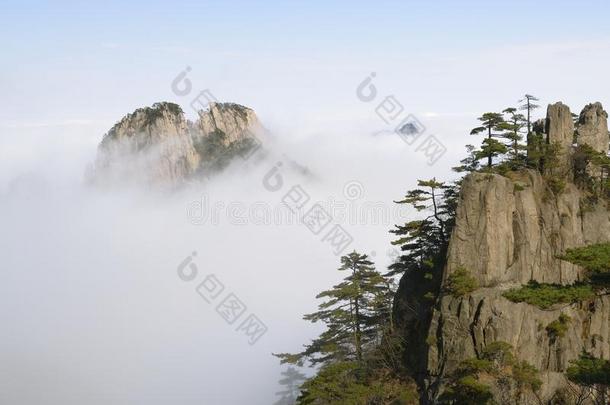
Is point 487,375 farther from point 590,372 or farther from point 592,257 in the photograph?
point 592,257

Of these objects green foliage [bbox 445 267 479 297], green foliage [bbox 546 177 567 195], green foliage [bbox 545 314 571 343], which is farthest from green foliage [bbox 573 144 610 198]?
green foliage [bbox 445 267 479 297]

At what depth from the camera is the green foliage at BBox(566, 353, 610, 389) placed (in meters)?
29.3

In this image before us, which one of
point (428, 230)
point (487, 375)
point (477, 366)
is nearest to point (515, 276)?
point (428, 230)

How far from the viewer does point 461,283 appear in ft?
138

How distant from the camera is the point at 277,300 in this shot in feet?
655

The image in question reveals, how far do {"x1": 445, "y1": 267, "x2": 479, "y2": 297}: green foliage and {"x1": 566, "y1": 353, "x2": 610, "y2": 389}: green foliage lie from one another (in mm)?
7808

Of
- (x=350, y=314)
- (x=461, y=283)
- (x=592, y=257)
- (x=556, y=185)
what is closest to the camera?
(x=592, y=257)

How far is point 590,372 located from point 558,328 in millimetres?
8849

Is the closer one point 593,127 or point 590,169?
point 590,169

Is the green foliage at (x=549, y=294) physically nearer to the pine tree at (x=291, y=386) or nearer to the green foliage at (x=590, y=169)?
the green foliage at (x=590, y=169)

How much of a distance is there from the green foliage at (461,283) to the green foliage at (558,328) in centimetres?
537

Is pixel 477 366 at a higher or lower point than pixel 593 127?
lower

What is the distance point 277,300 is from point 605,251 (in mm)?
165247

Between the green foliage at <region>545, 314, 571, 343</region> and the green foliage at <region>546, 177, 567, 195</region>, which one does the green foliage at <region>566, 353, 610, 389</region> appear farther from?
the green foliage at <region>546, 177, 567, 195</region>
